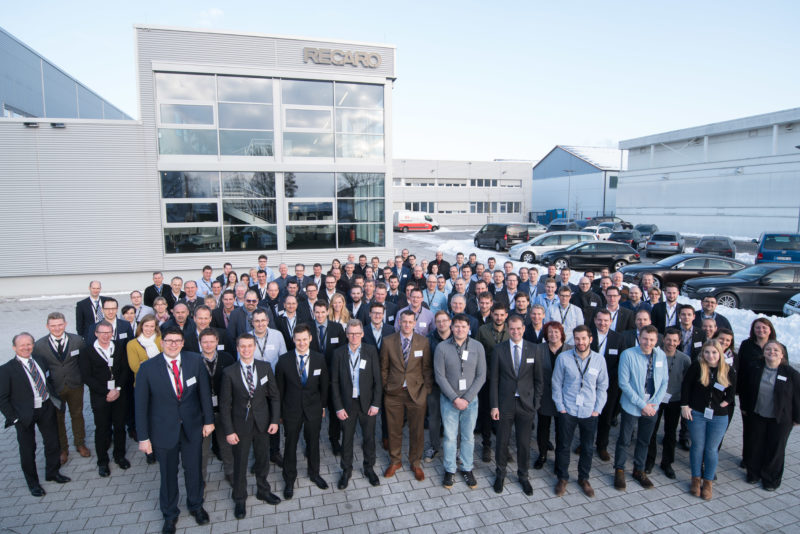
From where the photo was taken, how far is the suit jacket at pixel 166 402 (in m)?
3.98

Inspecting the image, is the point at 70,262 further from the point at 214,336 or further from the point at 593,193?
the point at 593,193

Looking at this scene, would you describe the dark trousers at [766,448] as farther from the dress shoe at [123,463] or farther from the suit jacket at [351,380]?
the dress shoe at [123,463]

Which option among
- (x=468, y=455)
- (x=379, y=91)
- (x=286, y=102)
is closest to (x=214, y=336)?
(x=468, y=455)

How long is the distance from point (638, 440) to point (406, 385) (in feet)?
8.76

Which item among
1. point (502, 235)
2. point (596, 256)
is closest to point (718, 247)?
point (596, 256)

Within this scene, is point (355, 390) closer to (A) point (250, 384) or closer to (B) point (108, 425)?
(A) point (250, 384)

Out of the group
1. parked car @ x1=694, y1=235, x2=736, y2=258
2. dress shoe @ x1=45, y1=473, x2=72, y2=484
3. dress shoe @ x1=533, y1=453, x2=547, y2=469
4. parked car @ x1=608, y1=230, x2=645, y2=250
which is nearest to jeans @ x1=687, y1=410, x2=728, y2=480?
dress shoe @ x1=533, y1=453, x2=547, y2=469

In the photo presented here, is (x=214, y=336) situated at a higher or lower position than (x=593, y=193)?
lower

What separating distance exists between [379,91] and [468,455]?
1453 centimetres

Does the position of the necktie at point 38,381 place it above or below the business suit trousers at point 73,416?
above

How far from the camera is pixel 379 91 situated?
16328 millimetres

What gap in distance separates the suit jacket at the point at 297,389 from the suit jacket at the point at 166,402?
782 millimetres

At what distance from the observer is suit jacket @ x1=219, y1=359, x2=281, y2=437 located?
423cm

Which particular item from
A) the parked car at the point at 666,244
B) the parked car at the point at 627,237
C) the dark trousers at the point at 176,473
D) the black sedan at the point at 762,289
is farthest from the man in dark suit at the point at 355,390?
the parked car at the point at 627,237
